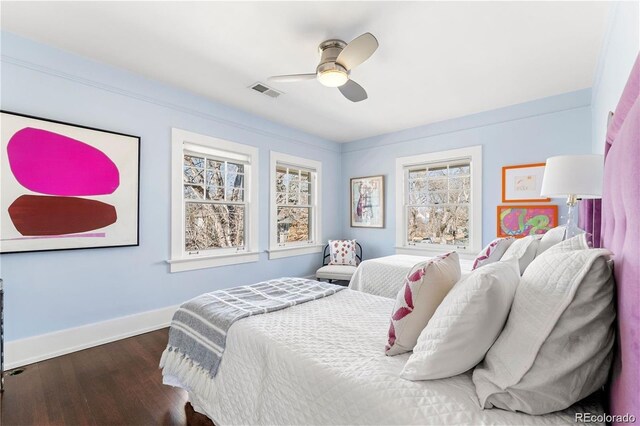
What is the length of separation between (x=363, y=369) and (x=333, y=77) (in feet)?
6.63

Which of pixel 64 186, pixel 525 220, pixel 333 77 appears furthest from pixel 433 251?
pixel 64 186

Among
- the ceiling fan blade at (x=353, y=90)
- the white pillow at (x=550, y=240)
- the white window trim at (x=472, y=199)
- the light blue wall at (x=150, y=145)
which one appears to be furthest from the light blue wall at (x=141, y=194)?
the white pillow at (x=550, y=240)

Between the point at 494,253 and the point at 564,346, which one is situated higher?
the point at 494,253

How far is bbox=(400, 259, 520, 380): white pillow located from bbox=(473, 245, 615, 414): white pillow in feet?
0.33

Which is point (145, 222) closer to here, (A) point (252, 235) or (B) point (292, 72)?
(A) point (252, 235)

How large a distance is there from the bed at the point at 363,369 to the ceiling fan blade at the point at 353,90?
171 centimetres

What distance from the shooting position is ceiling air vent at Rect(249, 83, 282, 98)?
3121 millimetres

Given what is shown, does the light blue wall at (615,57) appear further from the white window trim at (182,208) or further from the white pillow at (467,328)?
the white window trim at (182,208)

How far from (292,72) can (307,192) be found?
7.87ft

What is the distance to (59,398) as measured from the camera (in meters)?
1.94

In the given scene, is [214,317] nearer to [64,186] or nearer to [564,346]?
[564,346]

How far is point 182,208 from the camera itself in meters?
3.34

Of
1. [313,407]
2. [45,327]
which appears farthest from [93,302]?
[313,407]

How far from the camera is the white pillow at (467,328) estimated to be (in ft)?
3.23
